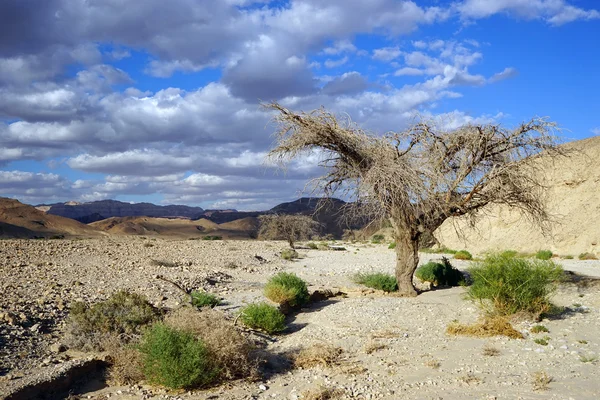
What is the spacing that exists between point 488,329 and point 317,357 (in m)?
4.14

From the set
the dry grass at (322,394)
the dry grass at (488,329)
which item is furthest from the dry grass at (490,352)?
the dry grass at (322,394)

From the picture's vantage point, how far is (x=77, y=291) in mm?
13305

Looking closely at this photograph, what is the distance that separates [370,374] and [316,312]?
5.03 m

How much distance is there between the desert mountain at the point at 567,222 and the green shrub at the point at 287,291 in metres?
21.9

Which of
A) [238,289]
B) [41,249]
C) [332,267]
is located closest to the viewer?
[238,289]

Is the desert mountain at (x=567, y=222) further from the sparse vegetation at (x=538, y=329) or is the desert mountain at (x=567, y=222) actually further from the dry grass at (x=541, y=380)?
the dry grass at (x=541, y=380)

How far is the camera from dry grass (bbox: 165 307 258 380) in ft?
26.2

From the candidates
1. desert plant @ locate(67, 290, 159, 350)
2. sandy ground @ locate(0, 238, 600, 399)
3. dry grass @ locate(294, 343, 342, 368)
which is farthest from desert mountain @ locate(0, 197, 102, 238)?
dry grass @ locate(294, 343, 342, 368)

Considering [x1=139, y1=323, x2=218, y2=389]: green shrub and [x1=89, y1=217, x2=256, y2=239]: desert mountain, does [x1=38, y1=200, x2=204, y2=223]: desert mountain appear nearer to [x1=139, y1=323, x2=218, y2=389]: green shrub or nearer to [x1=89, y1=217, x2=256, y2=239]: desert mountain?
[x1=89, y1=217, x2=256, y2=239]: desert mountain

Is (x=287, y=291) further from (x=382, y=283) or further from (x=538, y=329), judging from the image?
(x=538, y=329)

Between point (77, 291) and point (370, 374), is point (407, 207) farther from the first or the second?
point (77, 291)

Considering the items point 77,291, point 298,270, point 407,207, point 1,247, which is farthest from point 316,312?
point 1,247

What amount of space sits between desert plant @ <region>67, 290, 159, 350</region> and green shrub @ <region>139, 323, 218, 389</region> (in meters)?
1.62

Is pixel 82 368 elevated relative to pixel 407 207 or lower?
lower
